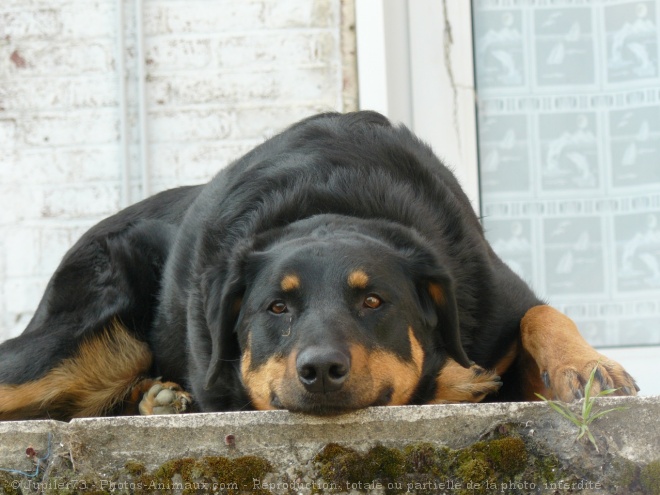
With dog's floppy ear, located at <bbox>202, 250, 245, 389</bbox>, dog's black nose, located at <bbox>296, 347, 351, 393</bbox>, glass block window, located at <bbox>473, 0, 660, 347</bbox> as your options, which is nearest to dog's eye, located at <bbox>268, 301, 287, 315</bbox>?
dog's floppy ear, located at <bbox>202, 250, 245, 389</bbox>

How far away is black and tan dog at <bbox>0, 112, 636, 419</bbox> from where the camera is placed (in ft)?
8.71

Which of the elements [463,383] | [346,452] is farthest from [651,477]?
[463,383]

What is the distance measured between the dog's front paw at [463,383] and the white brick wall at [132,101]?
2.29 metres

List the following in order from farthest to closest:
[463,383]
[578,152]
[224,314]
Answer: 1. [578,152]
2. [463,383]
3. [224,314]

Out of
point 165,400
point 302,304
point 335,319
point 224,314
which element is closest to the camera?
point 335,319

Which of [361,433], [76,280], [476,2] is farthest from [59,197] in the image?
[361,433]

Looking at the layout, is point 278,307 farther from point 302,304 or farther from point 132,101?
point 132,101

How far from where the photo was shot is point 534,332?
9.96ft

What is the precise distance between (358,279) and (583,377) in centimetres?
68

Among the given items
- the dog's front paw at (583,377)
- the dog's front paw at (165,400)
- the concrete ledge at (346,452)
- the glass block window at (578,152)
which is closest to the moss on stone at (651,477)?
the concrete ledge at (346,452)

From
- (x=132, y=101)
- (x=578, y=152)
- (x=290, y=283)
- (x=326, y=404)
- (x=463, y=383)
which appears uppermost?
(x=132, y=101)

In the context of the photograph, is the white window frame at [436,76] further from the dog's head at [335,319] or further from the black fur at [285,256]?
the dog's head at [335,319]

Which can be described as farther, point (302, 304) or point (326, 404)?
point (302, 304)

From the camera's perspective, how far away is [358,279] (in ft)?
8.75
